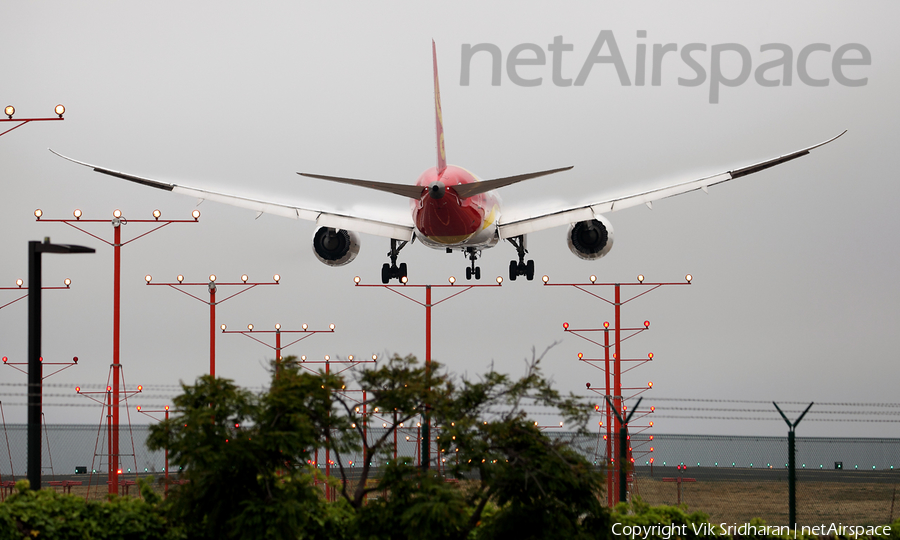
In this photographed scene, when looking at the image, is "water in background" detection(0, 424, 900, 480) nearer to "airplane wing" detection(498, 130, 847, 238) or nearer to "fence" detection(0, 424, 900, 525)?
"fence" detection(0, 424, 900, 525)

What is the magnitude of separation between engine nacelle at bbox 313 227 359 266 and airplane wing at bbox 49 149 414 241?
2.47 ft

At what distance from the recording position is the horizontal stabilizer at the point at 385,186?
32781 mm

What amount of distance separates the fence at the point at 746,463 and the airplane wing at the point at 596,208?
16.4 metres

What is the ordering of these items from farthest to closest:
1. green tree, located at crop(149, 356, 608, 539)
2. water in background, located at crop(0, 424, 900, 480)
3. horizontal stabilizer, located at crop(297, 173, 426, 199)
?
horizontal stabilizer, located at crop(297, 173, 426, 199) → water in background, located at crop(0, 424, 900, 480) → green tree, located at crop(149, 356, 608, 539)

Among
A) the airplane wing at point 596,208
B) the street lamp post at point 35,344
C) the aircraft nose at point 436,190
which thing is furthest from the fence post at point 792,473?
the airplane wing at point 596,208

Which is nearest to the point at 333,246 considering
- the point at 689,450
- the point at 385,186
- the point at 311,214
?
the point at 311,214

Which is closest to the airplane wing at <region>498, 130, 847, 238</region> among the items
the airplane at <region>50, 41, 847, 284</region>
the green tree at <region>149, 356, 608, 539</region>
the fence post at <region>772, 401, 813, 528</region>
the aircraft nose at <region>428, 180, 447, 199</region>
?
the airplane at <region>50, 41, 847, 284</region>

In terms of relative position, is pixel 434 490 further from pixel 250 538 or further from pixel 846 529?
pixel 846 529

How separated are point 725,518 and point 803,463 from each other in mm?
3861

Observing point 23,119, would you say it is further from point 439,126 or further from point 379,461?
point 439,126

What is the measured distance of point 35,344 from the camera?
21453 mm

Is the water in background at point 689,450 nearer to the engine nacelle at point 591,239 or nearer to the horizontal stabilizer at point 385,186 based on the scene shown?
the horizontal stabilizer at point 385,186

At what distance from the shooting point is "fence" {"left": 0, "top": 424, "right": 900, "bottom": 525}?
22.1 metres

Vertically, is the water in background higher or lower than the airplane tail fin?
lower
